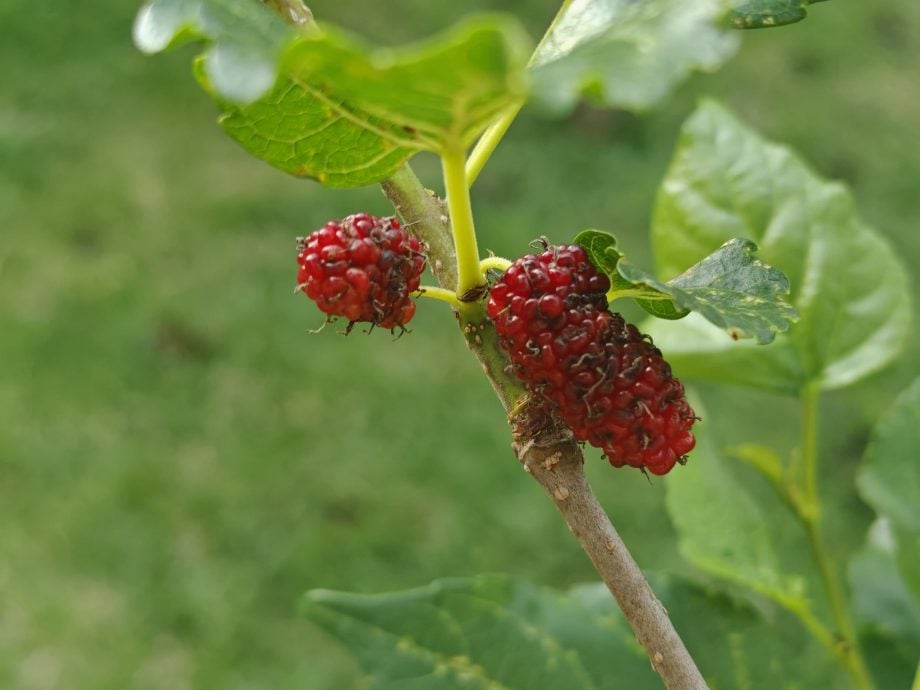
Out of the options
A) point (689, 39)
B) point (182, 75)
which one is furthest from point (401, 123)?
point (182, 75)

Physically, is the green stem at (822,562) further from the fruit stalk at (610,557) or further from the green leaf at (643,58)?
the green leaf at (643,58)

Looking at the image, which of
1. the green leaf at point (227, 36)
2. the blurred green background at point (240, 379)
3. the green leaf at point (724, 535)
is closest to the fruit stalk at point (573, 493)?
the green leaf at point (227, 36)

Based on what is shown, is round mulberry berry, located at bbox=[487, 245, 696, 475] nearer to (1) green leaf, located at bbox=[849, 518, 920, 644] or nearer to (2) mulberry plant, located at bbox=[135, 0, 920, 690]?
(2) mulberry plant, located at bbox=[135, 0, 920, 690]

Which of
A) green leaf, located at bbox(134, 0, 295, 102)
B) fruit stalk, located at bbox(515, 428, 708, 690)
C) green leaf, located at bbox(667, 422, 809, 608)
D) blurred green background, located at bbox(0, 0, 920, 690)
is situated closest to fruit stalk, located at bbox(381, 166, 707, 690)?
fruit stalk, located at bbox(515, 428, 708, 690)

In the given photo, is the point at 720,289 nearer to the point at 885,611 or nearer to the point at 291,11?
the point at 291,11

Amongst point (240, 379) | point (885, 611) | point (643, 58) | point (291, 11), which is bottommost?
point (885, 611)

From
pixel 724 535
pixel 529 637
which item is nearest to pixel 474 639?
pixel 529 637
